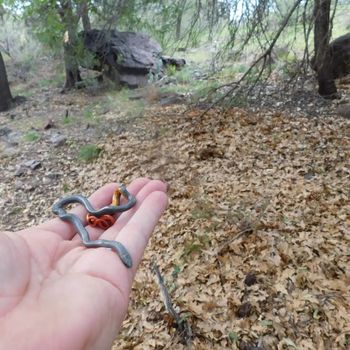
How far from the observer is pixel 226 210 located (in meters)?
3.96

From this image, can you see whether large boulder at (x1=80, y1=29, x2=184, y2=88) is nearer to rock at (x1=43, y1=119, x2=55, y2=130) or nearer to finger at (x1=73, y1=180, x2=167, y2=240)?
rock at (x1=43, y1=119, x2=55, y2=130)

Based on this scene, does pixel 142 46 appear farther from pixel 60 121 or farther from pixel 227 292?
pixel 227 292

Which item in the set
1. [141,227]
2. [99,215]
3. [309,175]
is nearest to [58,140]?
[309,175]

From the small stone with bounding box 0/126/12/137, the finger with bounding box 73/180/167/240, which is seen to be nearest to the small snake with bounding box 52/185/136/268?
the finger with bounding box 73/180/167/240

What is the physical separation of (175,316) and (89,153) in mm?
3892

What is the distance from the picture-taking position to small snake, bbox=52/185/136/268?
174 centimetres

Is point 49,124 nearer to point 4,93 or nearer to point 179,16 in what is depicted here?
point 4,93

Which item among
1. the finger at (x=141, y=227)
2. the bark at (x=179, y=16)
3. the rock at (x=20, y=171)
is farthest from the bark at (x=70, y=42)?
the finger at (x=141, y=227)

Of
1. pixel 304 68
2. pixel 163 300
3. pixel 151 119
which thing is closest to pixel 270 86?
pixel 151 119

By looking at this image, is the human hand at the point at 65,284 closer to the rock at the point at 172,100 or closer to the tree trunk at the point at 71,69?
the rock at the point at 172,100

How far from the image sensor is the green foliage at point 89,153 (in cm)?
618

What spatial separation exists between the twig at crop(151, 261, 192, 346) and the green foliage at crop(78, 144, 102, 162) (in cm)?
333

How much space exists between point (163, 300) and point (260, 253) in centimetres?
91

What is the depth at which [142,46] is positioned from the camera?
12.6 m
